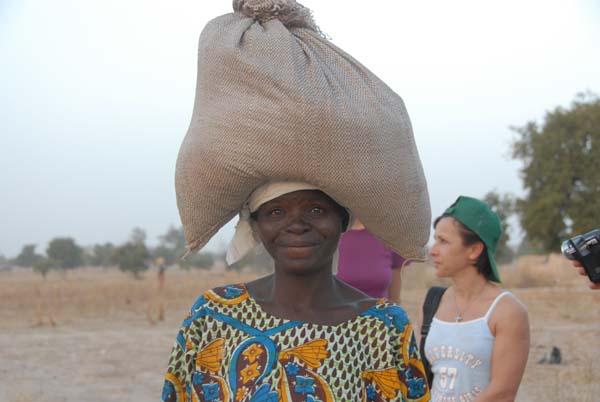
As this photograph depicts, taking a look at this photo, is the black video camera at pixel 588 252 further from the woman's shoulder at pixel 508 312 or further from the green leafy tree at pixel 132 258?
the green leafy tree at pixel 132 258

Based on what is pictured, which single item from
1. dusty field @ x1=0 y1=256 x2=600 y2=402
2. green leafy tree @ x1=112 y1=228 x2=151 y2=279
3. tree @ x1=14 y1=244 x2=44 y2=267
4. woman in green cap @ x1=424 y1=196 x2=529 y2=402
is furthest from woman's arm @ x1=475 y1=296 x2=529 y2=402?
tree @ x1=14 y1=244 x2=44 y2=267

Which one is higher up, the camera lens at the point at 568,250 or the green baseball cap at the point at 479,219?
the green baseball cap at the point at 479,219

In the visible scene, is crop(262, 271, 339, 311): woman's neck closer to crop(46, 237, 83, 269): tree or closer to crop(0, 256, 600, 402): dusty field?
crop(0, 256, 600, 402): dusty field

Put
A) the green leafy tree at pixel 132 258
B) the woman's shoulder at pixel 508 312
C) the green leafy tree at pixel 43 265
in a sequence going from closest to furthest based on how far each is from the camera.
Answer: the woman's shoulder at pixel 508 312, the green leafy tree at pixel 132 258, the green leafy tree at pixel 43 265

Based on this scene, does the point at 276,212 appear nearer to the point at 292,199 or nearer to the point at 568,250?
the point at 292,199

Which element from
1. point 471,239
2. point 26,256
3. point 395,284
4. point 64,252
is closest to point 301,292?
point 471,239

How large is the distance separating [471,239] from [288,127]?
184 cm

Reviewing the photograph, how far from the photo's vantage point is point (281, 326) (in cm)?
206

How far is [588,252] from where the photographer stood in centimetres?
320

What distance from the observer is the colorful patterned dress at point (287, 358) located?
199cm

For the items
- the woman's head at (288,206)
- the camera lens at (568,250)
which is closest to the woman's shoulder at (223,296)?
the woman's head at (288,206)

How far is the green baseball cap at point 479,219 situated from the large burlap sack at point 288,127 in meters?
1.45

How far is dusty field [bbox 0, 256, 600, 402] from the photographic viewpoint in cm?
884

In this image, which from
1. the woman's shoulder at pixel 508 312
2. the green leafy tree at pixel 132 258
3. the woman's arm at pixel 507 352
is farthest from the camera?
the green leafy tree at pixel 132 258
